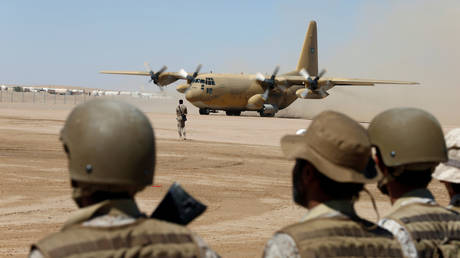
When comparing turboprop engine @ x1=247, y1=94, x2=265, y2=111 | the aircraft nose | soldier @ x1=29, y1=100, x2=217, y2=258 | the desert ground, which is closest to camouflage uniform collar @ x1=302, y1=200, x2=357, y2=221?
soldier @ x1=29, y1=100, x2=217, y2=258

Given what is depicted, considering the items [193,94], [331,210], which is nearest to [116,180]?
[331,210]

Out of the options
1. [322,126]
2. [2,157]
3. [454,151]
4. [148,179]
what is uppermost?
[322,126]

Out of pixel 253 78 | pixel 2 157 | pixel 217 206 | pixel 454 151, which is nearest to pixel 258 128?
pixel 253 78

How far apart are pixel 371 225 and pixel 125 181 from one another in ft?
3.99

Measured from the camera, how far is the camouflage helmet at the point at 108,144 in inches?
107

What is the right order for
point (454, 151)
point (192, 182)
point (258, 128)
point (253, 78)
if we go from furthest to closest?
1. point (253, 78)
2. point (258, 128)
3. point (192, 182)
4. point (454, 151)

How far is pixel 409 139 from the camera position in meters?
3.78

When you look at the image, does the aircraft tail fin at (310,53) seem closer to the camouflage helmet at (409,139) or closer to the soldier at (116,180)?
the camouflage helmet at (409,139)

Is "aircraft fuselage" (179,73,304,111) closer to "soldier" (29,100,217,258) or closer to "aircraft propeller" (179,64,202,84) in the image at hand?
"aircraft propeller" (179,64,202,84)

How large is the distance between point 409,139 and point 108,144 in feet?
6.06

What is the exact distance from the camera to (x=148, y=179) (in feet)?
9.37

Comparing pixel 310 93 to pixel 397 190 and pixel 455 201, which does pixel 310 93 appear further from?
pixel 397 190

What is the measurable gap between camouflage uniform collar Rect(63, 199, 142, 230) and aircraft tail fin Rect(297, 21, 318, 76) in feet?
160

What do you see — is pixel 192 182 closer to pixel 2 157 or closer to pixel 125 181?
pixel 2 157
